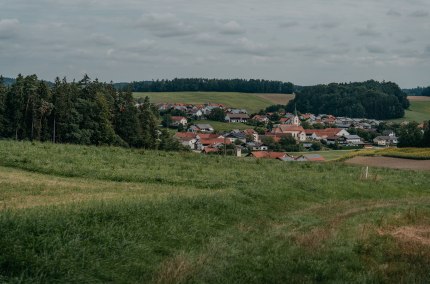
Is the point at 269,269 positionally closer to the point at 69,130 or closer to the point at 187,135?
the point at 69,130

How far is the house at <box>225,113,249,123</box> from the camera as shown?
166500 millimetres

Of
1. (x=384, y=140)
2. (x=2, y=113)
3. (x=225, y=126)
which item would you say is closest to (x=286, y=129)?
(x=225, y=126)

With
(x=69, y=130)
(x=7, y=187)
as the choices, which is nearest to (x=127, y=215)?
(x=7, y=187)

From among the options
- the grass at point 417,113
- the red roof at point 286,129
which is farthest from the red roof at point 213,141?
the grass at point 417,113

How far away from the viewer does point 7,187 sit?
1859 cm

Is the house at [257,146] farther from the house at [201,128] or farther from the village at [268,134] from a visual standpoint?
the house at [201,128]

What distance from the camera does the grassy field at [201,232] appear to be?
31.1 ft

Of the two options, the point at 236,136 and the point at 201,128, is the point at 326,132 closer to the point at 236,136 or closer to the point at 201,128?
the point at 236,136

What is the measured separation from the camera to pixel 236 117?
16988 cm

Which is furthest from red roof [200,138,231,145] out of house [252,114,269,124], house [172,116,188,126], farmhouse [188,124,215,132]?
house [252,114,269,124]

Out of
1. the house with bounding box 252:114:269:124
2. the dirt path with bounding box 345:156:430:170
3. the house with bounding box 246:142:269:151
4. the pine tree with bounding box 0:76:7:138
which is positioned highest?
the pine tree with bounding box 0:76:7:138

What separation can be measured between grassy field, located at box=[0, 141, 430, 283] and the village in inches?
2334

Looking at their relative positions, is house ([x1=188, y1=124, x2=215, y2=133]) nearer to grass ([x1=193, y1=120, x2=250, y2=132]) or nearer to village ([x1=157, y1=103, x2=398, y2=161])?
village ([x1=157, y1=103, x2=398, y2=161])

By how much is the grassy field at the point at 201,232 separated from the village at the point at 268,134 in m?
59.3
